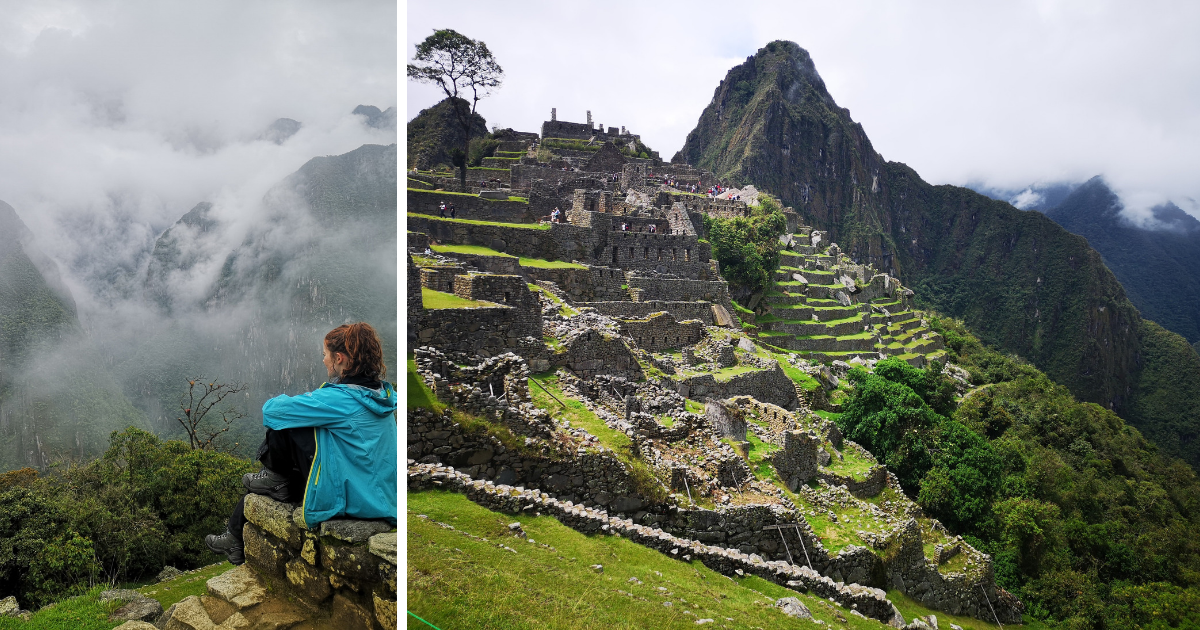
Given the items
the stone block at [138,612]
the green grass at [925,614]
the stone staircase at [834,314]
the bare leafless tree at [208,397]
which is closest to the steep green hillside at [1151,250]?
the green grass at [925,614]

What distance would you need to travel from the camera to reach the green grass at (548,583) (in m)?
2.81

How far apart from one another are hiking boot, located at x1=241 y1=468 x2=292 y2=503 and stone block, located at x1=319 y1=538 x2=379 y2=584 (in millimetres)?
326

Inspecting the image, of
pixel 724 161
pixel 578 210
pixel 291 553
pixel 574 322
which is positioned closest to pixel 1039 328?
pixel 578 210

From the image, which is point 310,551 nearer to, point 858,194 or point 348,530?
point 348,530

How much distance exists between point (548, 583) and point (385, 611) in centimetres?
133

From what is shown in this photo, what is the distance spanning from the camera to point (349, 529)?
6.82ft

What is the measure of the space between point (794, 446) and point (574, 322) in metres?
4.54

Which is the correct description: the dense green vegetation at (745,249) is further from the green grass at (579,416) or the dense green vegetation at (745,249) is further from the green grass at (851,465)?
the green grass at (579,416)

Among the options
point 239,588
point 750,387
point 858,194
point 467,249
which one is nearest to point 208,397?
point 239,588

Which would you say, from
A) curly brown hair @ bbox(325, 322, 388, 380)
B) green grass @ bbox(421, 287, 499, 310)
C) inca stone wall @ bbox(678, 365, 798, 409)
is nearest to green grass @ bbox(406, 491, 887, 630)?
curly brown hair @ bbox(325, 322, 388, 380)

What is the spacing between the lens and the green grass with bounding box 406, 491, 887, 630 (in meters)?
2.81

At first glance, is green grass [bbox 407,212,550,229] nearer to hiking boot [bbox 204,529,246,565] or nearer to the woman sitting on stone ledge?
hiking boot [bbox 204,529,246,565]

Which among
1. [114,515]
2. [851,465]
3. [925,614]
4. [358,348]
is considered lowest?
[925,614]

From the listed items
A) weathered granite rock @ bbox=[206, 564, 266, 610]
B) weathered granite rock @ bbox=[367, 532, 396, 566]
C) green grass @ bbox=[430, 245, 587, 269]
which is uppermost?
green grass @ bbox=[430, 245, 587, 269]
